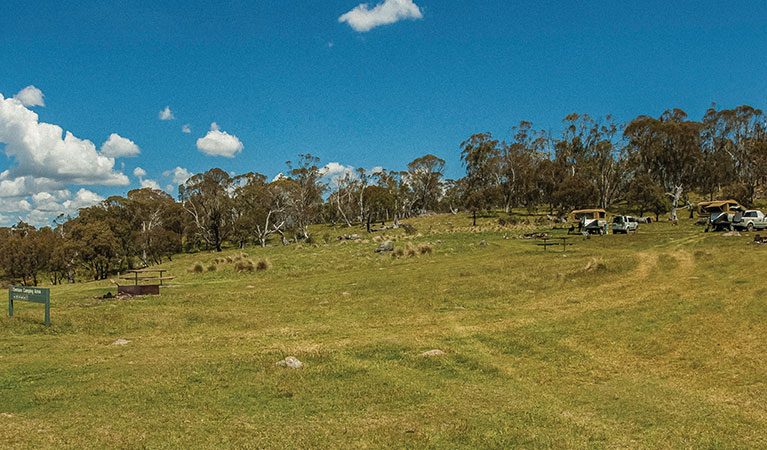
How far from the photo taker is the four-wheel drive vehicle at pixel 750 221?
32.2 m

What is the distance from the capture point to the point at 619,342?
989 cm

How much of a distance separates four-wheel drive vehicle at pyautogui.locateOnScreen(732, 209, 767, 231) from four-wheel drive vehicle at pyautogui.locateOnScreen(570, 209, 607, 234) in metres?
9.92

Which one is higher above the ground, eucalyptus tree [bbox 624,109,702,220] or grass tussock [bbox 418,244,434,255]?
eucalyptus tree [bbox 624,109,702,220]

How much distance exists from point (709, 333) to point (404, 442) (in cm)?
841

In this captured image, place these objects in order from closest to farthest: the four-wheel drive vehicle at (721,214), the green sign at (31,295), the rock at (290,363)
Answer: the rock at (290,363)
the green sign at (31,295)
the four-wheel drive vehicle at (721,214)

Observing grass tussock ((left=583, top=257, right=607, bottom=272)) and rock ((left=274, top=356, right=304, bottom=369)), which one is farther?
grass tussock ((left=583, top=257, right=607, bottom=272))

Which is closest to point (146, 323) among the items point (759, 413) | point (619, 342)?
point (619, 342)

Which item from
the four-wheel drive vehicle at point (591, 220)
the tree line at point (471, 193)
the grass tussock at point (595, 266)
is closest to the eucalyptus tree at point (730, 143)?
the tree line at point (471, 193)

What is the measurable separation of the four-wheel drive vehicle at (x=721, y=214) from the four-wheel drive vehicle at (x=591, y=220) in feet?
26.5

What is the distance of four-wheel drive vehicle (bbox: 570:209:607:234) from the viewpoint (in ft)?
132

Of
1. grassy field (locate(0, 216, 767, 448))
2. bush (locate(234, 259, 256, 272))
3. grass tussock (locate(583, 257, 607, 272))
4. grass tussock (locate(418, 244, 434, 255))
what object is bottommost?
grassy field (locate(0, 216, 767, 448))

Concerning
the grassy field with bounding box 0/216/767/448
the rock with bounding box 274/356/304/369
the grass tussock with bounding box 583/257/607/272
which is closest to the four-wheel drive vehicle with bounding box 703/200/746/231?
the grassy field with bounding box 0/216/767/448

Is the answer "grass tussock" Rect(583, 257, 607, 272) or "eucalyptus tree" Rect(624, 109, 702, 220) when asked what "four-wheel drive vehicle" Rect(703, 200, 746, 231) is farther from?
"eucalyptus tree" Rect(624, 109, 702, 220)

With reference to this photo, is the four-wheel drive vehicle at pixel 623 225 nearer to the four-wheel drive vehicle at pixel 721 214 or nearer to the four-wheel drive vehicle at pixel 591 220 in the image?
the four-wheel drive vehicle at pixel 591 220
